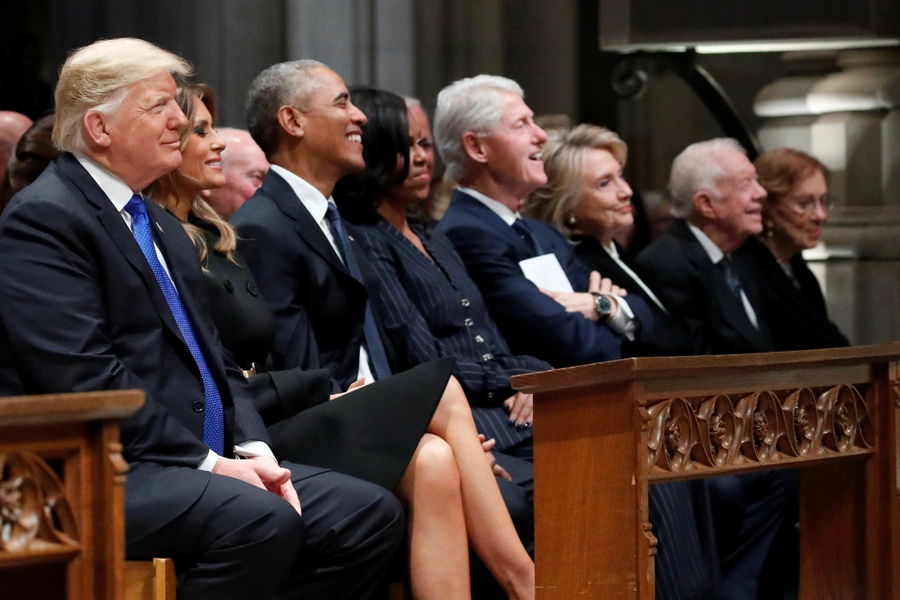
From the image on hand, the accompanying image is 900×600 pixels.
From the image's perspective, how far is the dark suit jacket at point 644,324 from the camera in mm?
5117

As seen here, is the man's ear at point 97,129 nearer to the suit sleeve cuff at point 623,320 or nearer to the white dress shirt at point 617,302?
the white dress shirt at point 617,302

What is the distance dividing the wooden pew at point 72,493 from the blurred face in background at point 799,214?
4413mm

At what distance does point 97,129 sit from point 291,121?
1.23 metres

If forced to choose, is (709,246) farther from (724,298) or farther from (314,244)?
(314,244)

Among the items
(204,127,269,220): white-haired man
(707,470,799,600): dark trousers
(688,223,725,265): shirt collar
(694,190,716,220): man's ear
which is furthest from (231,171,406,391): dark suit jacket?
(694,190,716,220): man's ear

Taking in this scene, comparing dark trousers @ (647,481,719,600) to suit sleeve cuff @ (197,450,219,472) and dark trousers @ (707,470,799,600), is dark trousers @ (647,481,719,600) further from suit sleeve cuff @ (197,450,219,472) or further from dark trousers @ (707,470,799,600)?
suit sleeve cuff @ (197,450,219,472)

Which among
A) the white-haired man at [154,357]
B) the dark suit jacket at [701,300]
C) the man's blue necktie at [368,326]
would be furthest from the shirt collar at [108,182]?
the dark suit jacket at [701,300]

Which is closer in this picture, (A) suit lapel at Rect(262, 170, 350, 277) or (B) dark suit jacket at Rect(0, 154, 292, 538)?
(B) dark suit jacket at Rect(0, 154, 292, 538)

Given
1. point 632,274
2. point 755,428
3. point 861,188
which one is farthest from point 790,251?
point 755,428

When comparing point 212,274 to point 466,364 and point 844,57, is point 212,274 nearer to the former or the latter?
point 466,364

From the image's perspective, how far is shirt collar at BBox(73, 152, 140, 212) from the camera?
3.30 m

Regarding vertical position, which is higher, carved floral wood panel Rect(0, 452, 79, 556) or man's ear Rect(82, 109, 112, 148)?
man's ear Rect(82, 109, 112, 148)

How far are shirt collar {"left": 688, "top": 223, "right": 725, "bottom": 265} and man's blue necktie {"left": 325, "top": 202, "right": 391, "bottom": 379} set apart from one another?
201 centimetres

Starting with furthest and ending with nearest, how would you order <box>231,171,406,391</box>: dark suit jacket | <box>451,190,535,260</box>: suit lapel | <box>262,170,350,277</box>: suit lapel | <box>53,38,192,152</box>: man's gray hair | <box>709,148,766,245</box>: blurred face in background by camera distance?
<box>709,148,766,245</box>: blurred face in background
<box>451,190,535,260</box>: suit lapel
<box>262,170,350,277</box>: suit lapel
<box>231,171,406,391</box>: dark suit jacket
<box>53,38,192,152</box>: man's gray hair
